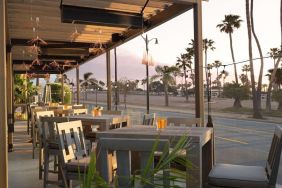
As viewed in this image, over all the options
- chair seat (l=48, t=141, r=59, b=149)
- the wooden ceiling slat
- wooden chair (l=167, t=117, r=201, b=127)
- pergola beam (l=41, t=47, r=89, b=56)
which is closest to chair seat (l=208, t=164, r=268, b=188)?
wooden chair (l=167, t=117, r=201, b=127)

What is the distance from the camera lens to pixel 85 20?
5.08 meters

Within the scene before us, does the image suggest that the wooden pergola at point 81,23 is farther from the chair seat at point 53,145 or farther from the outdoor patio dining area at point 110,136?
the chair seat at point 53,145

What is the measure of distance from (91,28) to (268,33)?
62.3 ft

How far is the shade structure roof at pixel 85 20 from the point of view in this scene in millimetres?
5141

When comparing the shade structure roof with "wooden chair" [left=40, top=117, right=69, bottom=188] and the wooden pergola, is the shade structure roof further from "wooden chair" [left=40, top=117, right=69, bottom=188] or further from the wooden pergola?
"wooden chair" [left=40, top=117, right=69, bottom=188]

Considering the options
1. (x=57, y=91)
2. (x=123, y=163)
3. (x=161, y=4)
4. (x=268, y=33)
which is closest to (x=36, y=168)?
(x=161, y=4)

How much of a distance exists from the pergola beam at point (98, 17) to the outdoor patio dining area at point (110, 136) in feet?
0.05

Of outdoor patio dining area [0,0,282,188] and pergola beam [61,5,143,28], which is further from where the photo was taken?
pergola beam [61,5,143,28]

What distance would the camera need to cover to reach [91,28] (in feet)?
24.2

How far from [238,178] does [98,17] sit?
11.2 feet

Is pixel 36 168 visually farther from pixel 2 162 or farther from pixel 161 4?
pixel 161 4

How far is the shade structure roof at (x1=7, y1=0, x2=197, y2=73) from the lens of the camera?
16.9 ft

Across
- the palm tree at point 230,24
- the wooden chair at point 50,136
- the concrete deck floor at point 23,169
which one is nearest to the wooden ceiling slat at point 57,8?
the wooden chair at point 50,136

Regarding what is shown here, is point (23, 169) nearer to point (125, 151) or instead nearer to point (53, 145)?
point (53, 145)
